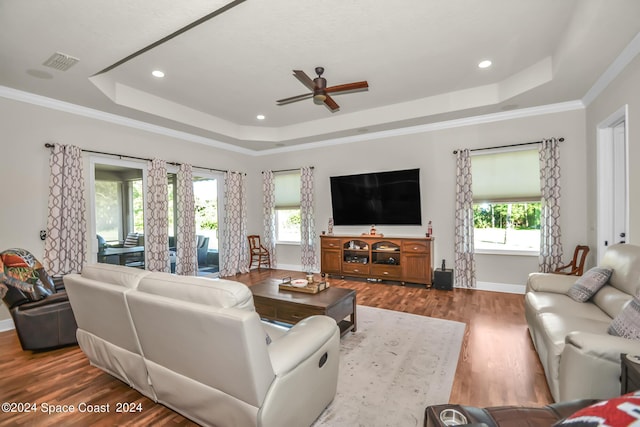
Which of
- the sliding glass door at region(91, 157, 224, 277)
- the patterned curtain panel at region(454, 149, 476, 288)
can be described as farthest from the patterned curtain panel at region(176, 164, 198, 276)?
the patterned curtain panel at region(454, 149, 476, 288)

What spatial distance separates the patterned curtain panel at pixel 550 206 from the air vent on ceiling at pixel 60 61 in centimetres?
618

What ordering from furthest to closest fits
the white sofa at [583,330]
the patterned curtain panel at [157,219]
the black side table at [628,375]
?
the patterned curtain panel at [157,219] → the white sofa at [583,330] → the black side table at [628,375]

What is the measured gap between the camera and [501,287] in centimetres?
482

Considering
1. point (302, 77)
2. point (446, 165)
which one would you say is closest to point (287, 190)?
point (446, 165)

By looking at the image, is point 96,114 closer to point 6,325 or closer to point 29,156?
point 29,156

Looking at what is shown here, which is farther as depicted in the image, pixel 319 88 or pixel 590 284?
pixel 319 88

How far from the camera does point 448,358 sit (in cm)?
269

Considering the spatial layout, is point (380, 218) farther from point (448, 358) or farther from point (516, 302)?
point (448, 358)

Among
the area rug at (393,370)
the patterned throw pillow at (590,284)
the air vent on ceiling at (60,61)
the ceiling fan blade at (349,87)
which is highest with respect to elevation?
the air vent on ceiling at (60,61)

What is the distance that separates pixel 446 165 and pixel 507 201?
44.7 inches

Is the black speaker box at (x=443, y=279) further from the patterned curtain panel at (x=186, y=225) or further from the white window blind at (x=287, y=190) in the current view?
the patterned curtain panel at (x=186, y=225)

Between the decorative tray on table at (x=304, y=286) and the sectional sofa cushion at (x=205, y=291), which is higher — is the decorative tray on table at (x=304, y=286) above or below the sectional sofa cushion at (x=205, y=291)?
below

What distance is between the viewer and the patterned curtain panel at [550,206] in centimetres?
436

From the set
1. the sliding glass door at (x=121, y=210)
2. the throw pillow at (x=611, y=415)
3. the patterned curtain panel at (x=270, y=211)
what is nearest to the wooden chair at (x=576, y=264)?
the throw pillow at (x=611, y=415)
